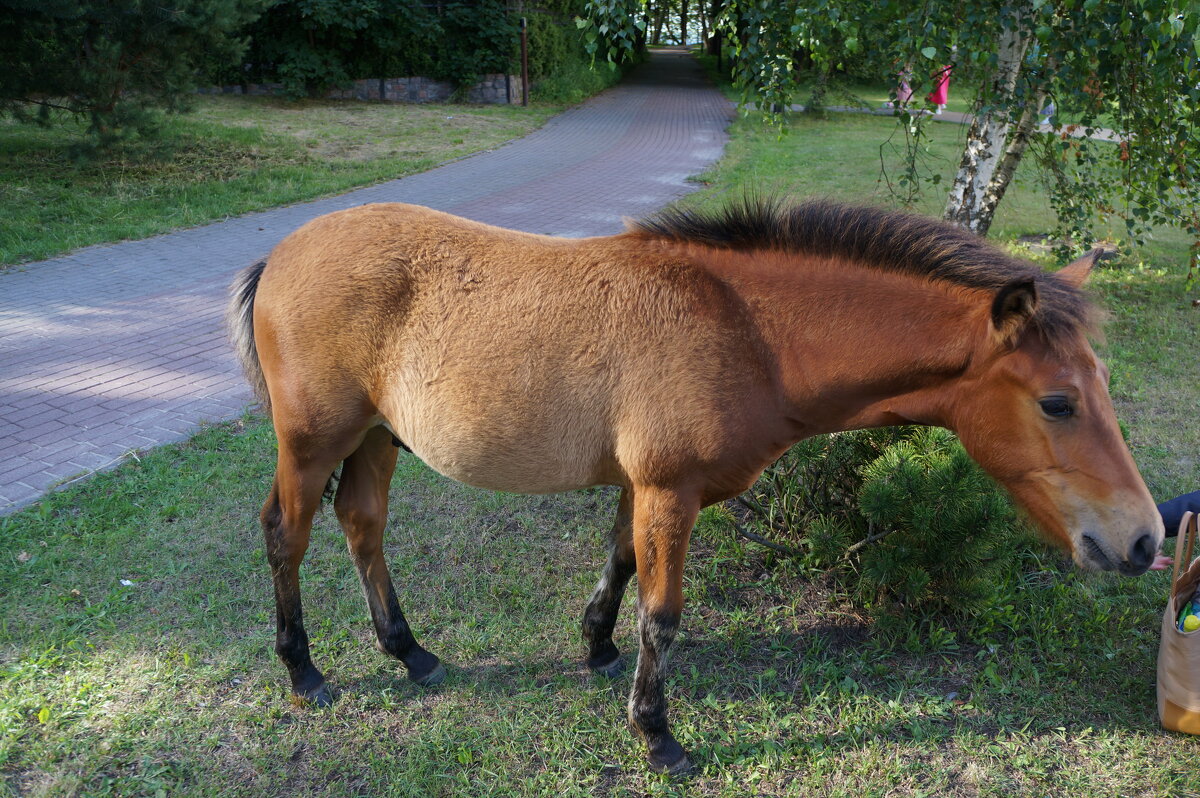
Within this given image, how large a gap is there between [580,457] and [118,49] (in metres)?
10.6

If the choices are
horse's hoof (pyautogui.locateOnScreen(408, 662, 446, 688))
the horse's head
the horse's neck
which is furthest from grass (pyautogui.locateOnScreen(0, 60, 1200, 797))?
the horse's neck

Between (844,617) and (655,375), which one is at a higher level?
(655,375)

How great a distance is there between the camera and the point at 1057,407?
2303mm

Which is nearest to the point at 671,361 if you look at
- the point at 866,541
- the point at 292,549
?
the point at 866,541

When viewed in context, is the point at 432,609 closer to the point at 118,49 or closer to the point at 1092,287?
the point at 1092,287

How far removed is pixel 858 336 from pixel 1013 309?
17.6 inches

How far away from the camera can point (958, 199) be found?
618cm

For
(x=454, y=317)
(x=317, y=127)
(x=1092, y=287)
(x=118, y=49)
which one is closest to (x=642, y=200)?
(x=1092, y=287)

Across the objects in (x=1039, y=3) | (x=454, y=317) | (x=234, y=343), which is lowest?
(x=234, y=343)

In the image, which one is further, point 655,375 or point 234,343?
point 234,343

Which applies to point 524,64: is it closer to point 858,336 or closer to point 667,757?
point 858,336

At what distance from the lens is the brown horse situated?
2328mm

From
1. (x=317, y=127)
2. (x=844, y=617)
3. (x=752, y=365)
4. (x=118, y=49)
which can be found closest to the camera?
(x=752, y=365)

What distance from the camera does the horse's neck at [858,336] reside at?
96.2 inches
